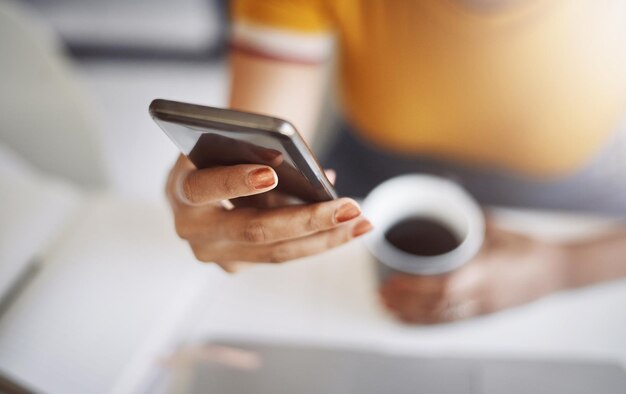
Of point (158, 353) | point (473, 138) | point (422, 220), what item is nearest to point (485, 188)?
point (473, 138)

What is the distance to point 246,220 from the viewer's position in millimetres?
271

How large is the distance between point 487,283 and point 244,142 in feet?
1.09

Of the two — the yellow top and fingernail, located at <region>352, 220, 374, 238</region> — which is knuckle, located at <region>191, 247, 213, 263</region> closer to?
fingernail, located at <region>352, 220, 374, 238</region>

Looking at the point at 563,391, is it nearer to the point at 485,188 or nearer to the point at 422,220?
the point at 422,220

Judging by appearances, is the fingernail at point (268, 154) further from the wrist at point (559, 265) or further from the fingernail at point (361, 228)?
the wrist at point (559, 265)

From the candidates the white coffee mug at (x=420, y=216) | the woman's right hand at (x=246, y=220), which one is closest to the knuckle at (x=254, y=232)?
the woman's right hand at (x=246, y=220)

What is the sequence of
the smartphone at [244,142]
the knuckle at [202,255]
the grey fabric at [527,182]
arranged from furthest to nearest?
the grey fabric at [527,182]
the knuckle at [202,255]
the smartphone at [244,142]

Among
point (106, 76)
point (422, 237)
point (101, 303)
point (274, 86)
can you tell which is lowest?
point (101, 303)

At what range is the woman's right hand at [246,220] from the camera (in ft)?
0.78

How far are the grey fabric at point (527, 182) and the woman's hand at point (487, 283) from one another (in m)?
0.10

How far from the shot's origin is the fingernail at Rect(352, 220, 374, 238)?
0.26 m

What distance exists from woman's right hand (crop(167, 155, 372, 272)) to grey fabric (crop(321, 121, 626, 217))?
28 cm

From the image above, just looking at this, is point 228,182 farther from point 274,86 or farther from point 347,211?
point 274,86

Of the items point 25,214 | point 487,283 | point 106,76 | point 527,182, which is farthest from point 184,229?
point 106,76
